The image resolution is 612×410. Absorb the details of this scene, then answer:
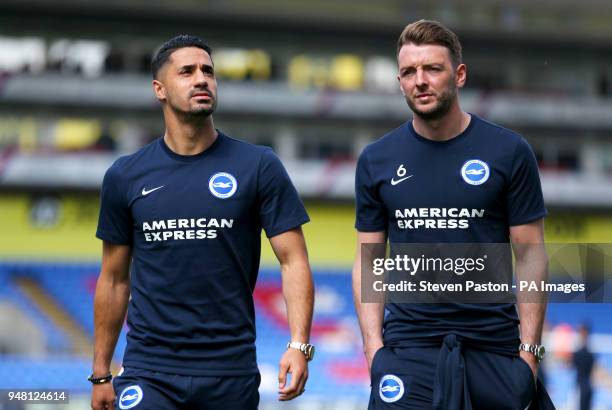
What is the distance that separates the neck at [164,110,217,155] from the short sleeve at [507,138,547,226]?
1425 millimetres

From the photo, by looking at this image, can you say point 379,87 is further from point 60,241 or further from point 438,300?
point 438,300

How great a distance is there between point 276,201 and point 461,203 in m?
0.86

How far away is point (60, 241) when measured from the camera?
30.0 meters

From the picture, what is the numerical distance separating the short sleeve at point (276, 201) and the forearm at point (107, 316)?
0.79 metres

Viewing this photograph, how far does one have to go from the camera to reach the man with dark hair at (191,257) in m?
4.69

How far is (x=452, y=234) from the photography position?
4617 mm

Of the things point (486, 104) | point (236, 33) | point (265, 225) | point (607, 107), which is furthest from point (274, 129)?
point (265, 225)

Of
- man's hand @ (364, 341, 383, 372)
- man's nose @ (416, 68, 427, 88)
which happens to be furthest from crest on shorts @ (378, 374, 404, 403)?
man's nose @ (416, 68, 427, 88)

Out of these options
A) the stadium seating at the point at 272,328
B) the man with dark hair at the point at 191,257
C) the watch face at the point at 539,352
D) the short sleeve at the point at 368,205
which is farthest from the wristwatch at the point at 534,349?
the stadium seating at the point at 272,328

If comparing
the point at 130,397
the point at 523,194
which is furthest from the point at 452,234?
the point at 130,397

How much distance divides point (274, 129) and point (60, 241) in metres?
7.35

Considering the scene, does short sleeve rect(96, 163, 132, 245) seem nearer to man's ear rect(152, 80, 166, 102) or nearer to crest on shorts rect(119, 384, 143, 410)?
man's ear rect(152, 80, 166, 102)

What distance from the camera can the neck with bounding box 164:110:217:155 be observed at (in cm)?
501

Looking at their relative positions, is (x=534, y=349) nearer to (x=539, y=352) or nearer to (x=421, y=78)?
(x=539, y=352)
